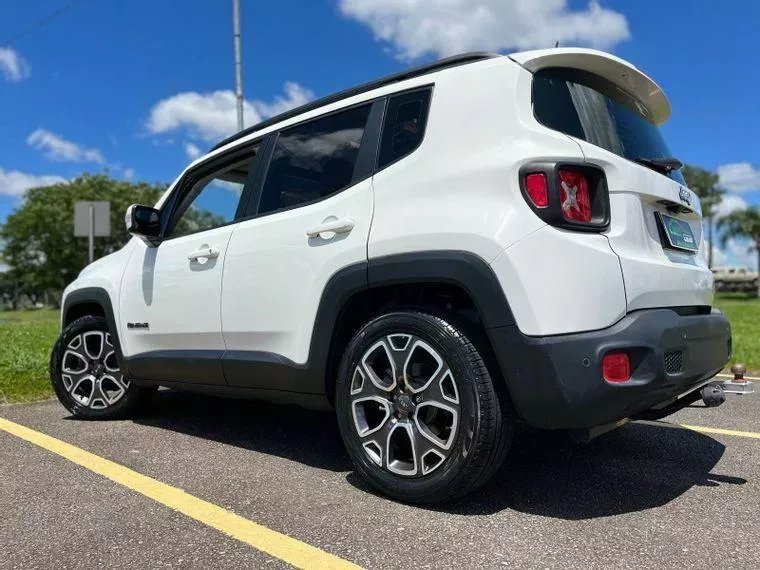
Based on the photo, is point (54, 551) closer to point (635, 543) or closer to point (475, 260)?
point (475, 260)

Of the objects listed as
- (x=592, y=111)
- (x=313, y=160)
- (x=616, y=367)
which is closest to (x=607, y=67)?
(x=592, y=111)

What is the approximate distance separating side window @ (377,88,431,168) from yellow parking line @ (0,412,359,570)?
1.69m

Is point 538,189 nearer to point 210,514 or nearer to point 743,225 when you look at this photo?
point 210,514

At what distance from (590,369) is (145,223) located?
3.04m

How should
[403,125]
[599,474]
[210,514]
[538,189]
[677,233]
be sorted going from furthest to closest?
[599,474]
[403,125]
[677,233]
[210,514]
[538,189]

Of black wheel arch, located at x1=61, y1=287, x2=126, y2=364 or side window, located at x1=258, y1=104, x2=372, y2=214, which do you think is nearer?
side window, located at x1=258, y1=104, x2=372, y2=214

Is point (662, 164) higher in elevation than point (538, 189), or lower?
higher

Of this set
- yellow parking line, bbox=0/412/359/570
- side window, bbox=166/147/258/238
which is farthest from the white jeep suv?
yellow parking line, bbox=0/412/359/570

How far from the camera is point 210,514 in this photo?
268cm

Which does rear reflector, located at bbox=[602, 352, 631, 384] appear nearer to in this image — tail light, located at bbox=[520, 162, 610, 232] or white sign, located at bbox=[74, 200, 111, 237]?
tail light, located at bbox=[520, 162, 610, 232]

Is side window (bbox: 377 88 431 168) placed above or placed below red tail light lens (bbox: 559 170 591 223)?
above

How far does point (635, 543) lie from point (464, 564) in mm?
677

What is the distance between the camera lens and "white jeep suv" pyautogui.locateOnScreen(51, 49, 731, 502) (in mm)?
2453

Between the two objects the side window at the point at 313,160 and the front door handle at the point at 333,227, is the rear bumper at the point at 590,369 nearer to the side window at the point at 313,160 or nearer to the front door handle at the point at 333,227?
the front door handle at the point at 333,227
